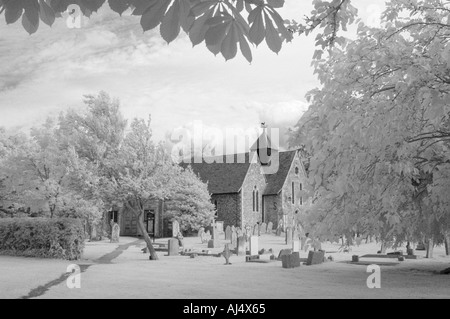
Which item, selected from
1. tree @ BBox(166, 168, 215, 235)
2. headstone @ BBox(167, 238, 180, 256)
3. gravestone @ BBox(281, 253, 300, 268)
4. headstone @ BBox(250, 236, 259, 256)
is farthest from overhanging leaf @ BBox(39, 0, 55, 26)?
tree @ BBox(166, 168, 215, 235)

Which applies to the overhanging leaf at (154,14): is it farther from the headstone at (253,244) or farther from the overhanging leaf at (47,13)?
the headstone at (253,244)

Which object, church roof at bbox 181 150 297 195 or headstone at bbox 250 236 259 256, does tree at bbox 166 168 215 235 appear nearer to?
church roof at bbox 181 150 297 195

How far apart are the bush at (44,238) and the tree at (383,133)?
11541 mm

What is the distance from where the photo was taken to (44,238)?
814 inches

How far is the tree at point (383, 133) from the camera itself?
36.4 feet

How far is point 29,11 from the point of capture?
287 centimetres

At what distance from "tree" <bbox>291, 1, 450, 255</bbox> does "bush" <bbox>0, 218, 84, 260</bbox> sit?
1154cm

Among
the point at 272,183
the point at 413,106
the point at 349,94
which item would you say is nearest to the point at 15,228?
the point at 349,94

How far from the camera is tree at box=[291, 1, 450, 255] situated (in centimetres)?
1111

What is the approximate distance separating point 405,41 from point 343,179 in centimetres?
524

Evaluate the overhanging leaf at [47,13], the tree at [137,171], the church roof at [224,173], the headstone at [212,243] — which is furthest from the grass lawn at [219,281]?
the church roof at [224,173]

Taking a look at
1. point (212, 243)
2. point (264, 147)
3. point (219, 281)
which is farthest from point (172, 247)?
point (264, 147)
